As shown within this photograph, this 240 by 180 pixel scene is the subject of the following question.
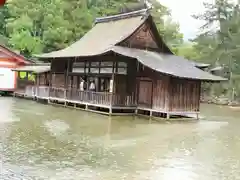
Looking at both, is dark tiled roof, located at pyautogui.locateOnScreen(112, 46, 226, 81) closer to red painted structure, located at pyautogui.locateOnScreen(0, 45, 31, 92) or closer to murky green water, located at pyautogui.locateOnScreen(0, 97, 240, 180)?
murky green water, located at pyautogui.locateOnScreen(0, 97, 240, 180)

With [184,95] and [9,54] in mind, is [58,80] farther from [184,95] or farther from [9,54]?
[184,95]

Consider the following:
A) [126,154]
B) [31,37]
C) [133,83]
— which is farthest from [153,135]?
[31,37]

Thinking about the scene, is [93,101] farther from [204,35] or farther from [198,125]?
[204,35]

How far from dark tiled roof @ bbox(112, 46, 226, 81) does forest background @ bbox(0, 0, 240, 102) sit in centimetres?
1342

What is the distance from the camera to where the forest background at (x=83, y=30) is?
1292 inches

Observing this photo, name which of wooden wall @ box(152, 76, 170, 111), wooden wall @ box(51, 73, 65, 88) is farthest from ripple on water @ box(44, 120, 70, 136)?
wooden wall @ box(51, 73, 65, 88)

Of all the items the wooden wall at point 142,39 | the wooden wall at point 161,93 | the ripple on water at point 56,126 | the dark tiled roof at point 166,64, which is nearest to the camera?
the ripple on water at point 56,126

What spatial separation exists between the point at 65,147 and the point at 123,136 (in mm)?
2959

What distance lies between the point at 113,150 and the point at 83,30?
2481 centimetres

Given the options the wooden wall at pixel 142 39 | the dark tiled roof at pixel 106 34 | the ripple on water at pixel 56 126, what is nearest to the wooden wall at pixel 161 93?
the wooden wall at pixel 142 39

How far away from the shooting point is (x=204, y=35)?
121ft

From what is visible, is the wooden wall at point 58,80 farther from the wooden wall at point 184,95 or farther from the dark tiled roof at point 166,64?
the wooden wall at point 184,95

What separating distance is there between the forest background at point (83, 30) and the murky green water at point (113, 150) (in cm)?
1772

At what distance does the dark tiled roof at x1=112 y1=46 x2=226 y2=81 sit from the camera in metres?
17.8
